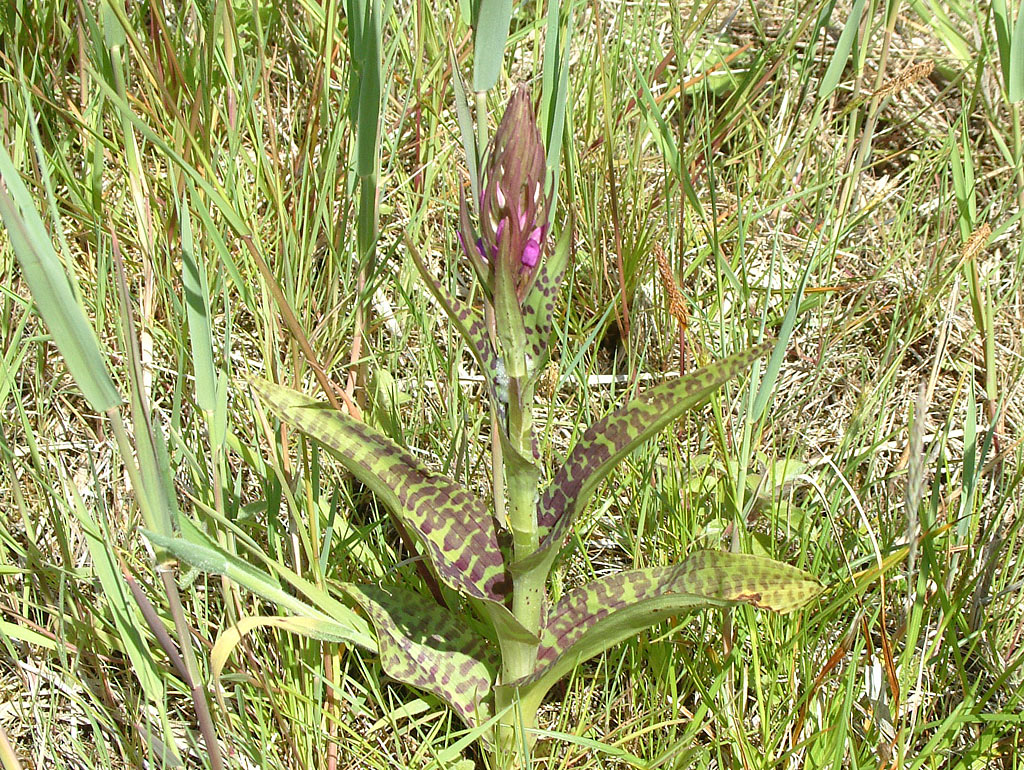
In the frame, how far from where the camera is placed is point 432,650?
49.7 inches

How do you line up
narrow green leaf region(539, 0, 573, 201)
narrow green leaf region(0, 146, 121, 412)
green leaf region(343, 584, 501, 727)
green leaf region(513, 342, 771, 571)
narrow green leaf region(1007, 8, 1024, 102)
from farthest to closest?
1. narrow green leaf region(1007, 8, 1024, 102)
2. green leaf region(343, 584, 501, 727)
3. narrow green leaf region(539, 0, 573, 201)
4. green leaf region(513, 342, 771, 571)
5. narrow green leaf region(0, 146, 121, 412)

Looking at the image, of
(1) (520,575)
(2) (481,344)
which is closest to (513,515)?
(1) (520,575)

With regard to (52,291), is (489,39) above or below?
above

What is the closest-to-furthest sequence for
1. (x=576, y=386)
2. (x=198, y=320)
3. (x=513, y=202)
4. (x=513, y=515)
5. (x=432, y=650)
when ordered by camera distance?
(x=513, y=202) < (x=198, y=320) < (x=513, y=515) < (x=432, y=650) < (x=576, y=386)

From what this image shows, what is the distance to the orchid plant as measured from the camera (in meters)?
0.91

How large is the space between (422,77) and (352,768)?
50.4 inches

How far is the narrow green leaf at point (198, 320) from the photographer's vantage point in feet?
3.24

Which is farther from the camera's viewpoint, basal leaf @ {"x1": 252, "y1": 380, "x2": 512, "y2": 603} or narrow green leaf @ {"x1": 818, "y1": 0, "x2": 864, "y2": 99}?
narrow green leaf @ {"x1": 818, "y1": 0, "x2": 864, "y2": 99}

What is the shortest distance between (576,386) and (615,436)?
69 centimetres

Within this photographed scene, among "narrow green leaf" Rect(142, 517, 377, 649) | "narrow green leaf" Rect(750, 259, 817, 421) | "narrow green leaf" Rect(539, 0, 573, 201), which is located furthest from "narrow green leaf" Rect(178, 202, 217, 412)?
"narrow green leaf" Rect(750, 259, 817, 421)

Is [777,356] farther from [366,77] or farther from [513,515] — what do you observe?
[366,77]

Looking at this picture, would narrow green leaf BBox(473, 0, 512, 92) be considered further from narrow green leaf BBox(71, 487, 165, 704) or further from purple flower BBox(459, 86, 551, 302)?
narrow green leaf BBox(71, 487, 165, 704)

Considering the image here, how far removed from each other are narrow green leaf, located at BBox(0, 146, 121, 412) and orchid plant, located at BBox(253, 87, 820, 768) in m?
0.29

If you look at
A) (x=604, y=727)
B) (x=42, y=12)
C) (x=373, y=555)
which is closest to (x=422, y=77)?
(x=42, y=12)
